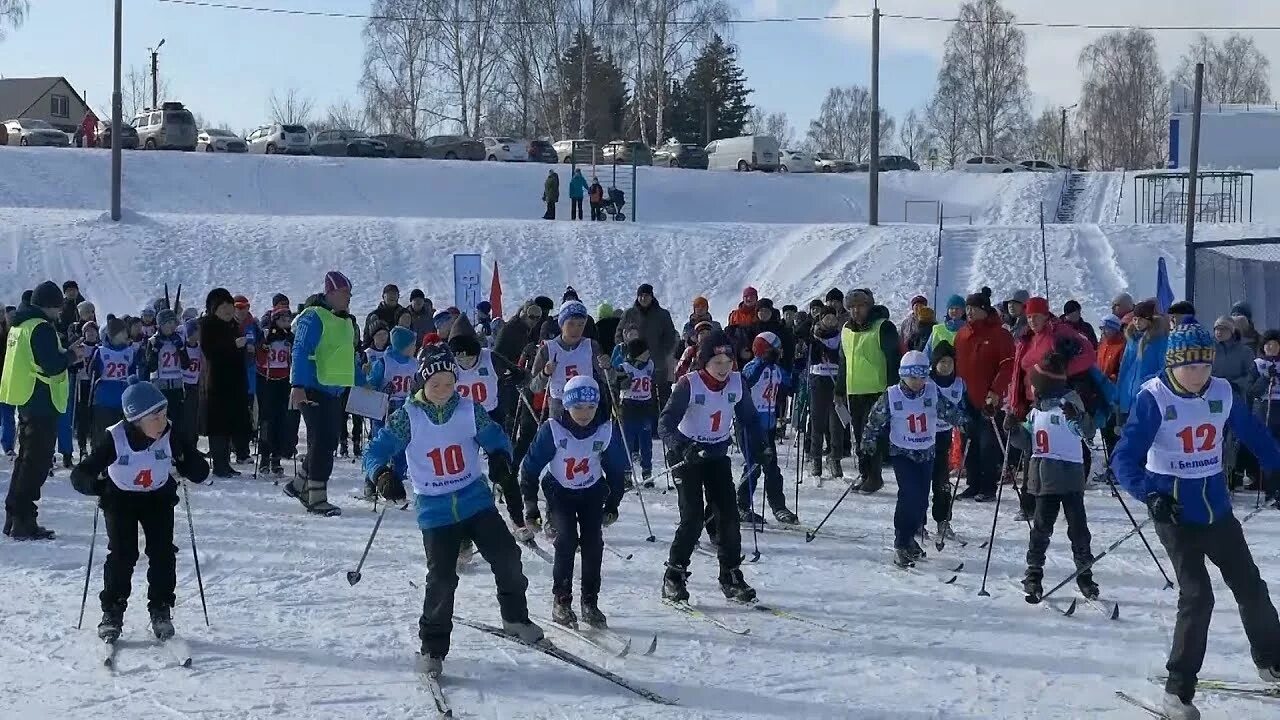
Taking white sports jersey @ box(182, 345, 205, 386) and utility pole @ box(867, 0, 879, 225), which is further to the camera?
utility pole @ box(867, 0, 879, 225)

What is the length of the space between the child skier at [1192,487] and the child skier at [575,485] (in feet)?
8.32

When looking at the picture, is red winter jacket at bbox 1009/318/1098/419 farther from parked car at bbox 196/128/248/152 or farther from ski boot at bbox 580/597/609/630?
parked car at bbox 196/128/248/152

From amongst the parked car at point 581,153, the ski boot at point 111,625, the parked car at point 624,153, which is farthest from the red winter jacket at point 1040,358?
the parked car at point 581,153

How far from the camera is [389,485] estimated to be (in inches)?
239

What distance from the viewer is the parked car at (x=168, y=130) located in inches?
1582

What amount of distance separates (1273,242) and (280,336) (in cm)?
1091

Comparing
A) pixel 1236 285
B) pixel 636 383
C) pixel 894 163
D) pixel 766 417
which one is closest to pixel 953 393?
pixel 766 417

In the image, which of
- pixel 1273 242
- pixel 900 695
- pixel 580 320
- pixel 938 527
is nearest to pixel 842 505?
pixel 938 527

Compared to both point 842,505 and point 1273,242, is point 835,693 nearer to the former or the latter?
point 842,505

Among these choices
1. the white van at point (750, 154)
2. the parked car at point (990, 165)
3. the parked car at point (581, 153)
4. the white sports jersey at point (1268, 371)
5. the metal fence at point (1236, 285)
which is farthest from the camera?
the parked car at point (990, 165)

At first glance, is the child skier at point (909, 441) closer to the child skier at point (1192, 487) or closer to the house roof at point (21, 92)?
the child skier at point (1192, 487)

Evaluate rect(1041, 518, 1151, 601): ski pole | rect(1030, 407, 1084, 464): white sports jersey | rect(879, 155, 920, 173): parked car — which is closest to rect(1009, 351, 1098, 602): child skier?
rect(1030, 407, 1084, 464): white sports jersey

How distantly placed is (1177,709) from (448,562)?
10.5 ft

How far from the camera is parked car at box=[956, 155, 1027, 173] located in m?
46.8
